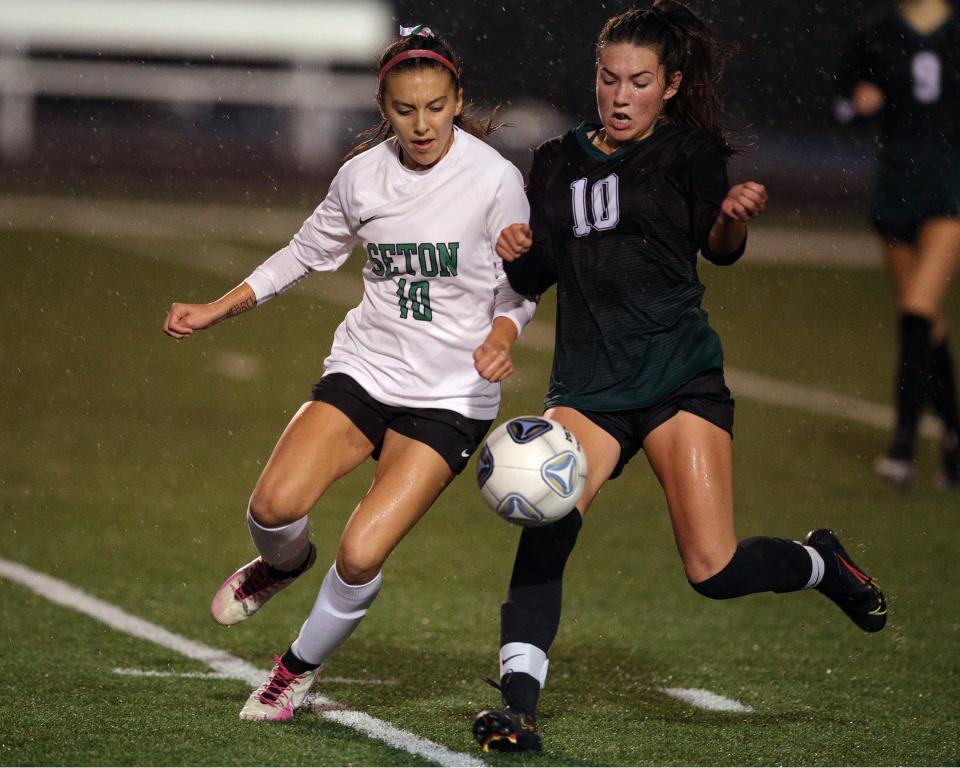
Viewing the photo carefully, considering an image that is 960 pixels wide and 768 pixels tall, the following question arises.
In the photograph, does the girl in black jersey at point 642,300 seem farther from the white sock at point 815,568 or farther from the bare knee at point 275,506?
the bare knee at point 275,506

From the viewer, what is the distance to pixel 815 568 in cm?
496

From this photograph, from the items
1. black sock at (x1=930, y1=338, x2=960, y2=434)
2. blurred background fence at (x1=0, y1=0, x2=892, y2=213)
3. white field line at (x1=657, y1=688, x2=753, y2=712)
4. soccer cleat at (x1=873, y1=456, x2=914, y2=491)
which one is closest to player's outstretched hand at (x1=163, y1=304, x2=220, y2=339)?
white field line at (x1=657, y1=688, x2=753, y2=712)

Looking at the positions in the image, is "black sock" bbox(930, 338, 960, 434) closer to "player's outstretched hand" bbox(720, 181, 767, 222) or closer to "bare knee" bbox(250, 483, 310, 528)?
"player's outstretched hand" bbox(720, 181, 767, 222)

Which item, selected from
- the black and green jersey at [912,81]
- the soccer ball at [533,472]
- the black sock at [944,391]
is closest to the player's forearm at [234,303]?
the soccer ball at [533,472]

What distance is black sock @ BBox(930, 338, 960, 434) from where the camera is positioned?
Answer: 28.6 feet

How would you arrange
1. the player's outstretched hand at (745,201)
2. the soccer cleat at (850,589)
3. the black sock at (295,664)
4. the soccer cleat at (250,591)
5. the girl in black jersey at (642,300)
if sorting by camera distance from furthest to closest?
1. the soccer cleat at (250,591)
2. the soccer cleat at (850,589)
3. the black sock at (295,664)
4. the girl in black jersey at (642,300)
5. the player's outstretched hand at (745,201)

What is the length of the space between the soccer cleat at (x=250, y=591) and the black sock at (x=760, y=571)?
1.28 metres

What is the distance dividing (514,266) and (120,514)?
360 centimetres

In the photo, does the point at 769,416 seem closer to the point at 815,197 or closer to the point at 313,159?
the point at 815,197

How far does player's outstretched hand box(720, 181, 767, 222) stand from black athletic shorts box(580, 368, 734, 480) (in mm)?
560

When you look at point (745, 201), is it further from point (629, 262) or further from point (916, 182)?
point (916, 182)

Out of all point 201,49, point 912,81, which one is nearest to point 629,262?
point 912,81

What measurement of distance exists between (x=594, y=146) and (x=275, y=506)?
137 cm

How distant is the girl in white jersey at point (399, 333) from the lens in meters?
4.69
